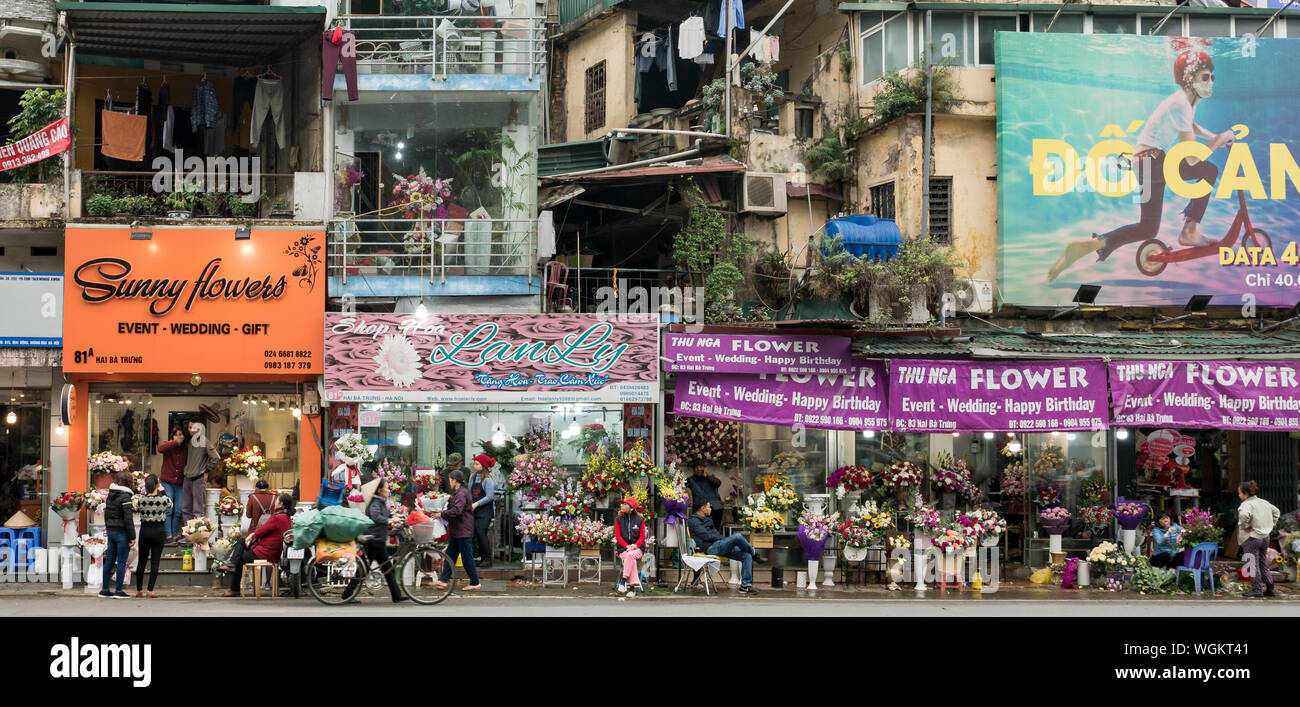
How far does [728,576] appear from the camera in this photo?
18.2m

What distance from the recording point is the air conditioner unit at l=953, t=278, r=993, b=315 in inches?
788

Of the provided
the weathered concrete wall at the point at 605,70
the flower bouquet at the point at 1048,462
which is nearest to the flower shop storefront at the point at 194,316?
the weathered concrete wall at the point at 605,70

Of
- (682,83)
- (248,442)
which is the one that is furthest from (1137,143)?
(248,442)

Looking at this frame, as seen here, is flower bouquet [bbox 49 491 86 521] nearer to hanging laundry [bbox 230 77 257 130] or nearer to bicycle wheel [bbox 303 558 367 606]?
bicycle wheel [bbox 303 558 367 606]

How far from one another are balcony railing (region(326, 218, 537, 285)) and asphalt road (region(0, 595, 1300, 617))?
6.05m

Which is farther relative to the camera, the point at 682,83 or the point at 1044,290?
the point at 682,83

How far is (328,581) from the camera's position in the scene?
1575 centimetres

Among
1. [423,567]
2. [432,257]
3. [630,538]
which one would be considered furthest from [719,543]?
[432,257]

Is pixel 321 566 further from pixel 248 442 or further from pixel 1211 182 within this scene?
pixel 1211 182

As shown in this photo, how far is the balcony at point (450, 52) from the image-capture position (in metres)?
19.8

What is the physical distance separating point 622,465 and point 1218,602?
896 cm

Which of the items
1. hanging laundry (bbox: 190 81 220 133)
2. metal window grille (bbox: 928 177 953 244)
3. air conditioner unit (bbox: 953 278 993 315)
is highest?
hanging laundry (bbox: 190 81 220 133)

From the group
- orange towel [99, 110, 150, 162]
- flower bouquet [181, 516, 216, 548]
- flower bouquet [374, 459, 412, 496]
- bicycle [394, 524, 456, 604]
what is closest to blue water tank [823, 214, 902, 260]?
flower bouquet [374, 459, 412, 496]

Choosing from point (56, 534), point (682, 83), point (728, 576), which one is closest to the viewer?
point (728, 576)
